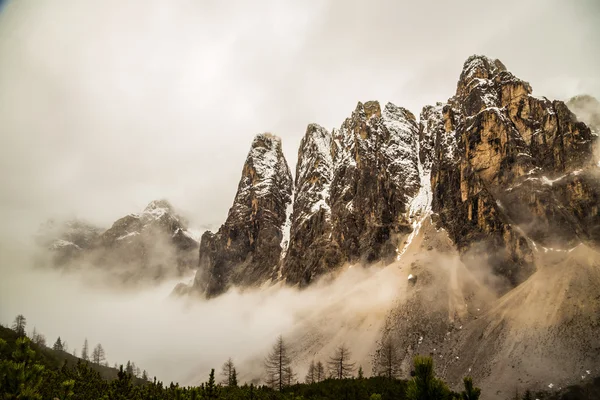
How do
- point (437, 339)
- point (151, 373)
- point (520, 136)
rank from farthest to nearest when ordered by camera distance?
point (151, 373) → point (520, 136) → point (437, 339)

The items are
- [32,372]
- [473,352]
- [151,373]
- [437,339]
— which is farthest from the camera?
[151,373]

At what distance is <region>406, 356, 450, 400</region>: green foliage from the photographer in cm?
1538

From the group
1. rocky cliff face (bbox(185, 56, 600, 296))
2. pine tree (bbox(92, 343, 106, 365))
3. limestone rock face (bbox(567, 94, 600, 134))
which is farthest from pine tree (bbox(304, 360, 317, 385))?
limestone rock face (bbox(567, 94, 600, 134))

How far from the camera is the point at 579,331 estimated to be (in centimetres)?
8581

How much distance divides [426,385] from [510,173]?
14995cm

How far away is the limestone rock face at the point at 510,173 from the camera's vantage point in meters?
128

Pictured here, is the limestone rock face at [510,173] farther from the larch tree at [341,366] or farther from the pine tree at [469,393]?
the pine tree at [469,393]

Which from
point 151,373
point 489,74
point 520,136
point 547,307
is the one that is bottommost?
point 151,373

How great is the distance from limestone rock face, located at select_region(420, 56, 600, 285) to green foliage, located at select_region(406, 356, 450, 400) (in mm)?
119864

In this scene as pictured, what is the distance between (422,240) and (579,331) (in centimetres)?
7251

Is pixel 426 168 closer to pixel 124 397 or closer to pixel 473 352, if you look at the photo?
pixel 473 352

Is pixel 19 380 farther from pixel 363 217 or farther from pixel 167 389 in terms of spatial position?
pixel 363 217

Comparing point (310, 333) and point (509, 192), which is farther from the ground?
point (509, 192)

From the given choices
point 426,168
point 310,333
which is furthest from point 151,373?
point 426,168
